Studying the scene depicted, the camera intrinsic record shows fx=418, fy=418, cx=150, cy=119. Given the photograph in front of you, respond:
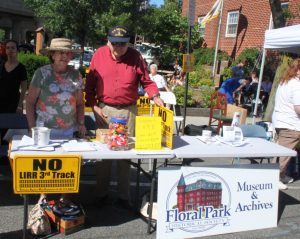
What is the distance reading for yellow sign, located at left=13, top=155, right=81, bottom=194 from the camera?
3188mm

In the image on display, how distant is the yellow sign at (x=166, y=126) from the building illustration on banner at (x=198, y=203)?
35 cm

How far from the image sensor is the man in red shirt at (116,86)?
13.3 feet

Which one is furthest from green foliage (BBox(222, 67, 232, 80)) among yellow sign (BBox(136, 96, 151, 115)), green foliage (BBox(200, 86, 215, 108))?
yellow sign (BBox(136, 96, 151, 115))

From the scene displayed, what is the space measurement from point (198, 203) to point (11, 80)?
2.88m

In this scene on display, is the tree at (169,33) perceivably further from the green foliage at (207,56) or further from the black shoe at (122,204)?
the black shoe at (122,204)

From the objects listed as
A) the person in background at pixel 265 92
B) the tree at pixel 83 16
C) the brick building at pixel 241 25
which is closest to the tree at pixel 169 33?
the brick building at pixel 241 25

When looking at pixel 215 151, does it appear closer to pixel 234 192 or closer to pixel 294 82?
pixel 234 192

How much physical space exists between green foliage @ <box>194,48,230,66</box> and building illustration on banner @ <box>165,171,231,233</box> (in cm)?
1521

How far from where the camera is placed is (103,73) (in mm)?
4074

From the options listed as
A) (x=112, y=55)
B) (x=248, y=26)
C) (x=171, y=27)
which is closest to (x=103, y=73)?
(x=112, y=55)

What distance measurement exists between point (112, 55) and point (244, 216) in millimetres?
2005

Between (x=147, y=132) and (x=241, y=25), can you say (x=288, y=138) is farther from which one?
(x=241, y=25)

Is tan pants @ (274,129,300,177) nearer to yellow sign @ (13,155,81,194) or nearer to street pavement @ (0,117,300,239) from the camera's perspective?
street pavement @ (0,117,300,239)

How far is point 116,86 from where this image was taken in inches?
160
